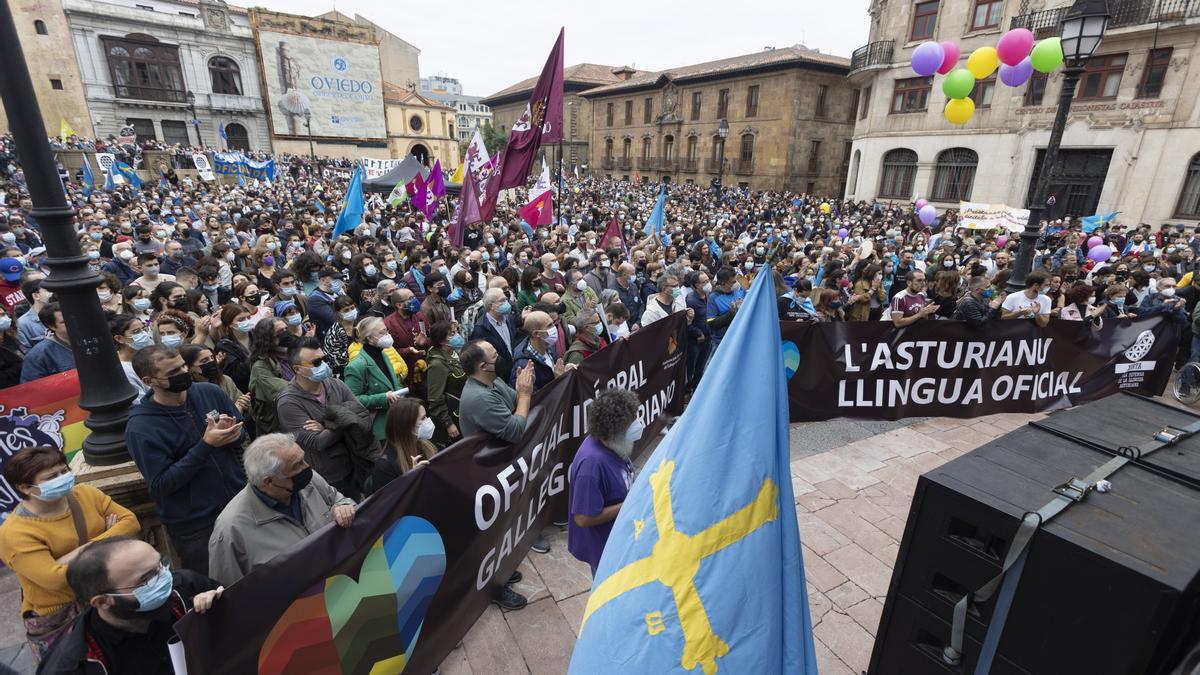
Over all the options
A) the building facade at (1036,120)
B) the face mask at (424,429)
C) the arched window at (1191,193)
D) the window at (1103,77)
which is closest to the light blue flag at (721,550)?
the face mask at (424,429)

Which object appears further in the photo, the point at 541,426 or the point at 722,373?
the point at 541,426

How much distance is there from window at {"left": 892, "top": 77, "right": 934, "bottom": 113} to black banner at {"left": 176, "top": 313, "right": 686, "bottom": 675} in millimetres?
31173

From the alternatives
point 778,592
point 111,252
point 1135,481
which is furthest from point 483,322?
point 111,252

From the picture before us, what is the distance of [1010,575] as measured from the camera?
2.10 metres

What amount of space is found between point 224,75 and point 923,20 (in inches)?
1969

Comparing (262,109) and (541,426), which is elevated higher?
(262,109)

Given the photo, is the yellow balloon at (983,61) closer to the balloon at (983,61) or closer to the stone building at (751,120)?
the balloon at (983,61)

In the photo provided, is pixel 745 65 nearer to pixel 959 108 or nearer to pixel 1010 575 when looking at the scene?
pixel 959 108

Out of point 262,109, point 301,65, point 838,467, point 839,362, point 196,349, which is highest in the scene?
point 301,65

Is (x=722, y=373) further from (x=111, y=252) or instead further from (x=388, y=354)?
(x=111, y=252)

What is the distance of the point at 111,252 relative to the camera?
9.84m

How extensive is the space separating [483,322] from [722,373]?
3.89 metres

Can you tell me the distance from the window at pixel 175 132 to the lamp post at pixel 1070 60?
5640cm

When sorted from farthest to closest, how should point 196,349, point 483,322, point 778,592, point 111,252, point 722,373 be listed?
point 111,252, point 483,322, point 196,349, point 722,373, point 778,592
